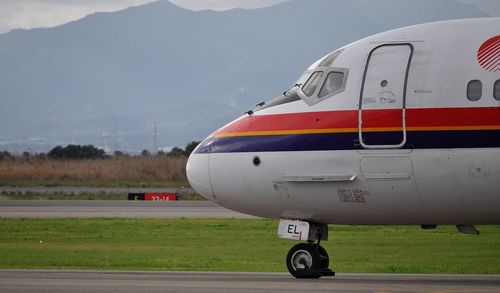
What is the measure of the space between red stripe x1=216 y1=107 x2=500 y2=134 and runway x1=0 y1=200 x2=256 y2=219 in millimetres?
23303

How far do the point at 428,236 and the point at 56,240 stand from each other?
1074cm

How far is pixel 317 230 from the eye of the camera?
67.9 ft

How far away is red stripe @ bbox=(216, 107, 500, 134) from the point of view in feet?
60.9

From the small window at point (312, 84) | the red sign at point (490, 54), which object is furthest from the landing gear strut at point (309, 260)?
the red sign at point (490, 54)

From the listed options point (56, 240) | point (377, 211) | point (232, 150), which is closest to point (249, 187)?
point (232, 150)

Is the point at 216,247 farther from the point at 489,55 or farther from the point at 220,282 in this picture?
the point at 489,55

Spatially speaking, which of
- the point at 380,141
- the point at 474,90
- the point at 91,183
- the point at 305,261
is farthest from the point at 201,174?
the point at 91,183

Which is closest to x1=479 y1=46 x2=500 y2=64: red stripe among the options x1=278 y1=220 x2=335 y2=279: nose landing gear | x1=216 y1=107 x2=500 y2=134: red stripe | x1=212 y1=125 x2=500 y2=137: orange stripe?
x1=216 y1=107 x2=500 y2=134: red stripe

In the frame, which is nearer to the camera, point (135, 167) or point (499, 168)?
point (499, 168)

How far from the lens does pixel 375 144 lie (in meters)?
19.1

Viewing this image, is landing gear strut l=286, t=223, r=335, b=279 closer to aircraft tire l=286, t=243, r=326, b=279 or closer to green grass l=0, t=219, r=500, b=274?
aircraft tire l=286, t=243, r=326, b=279

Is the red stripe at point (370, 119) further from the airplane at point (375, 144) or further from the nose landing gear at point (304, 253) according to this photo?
the nose landing gear at point (304, 253)

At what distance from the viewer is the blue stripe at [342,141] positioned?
18.5 meters

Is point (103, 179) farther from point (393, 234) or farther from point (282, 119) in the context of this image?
point (282, 119)
